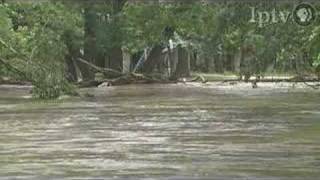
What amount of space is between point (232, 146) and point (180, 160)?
2.10 m

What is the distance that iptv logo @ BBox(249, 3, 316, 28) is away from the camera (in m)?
26.6

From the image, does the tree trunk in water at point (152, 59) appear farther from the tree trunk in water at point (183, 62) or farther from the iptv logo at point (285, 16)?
the iptv logo at point (285, 16)

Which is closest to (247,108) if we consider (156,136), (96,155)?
(156,136)

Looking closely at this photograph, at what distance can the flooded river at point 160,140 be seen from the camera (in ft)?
36.3

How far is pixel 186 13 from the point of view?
151 feet

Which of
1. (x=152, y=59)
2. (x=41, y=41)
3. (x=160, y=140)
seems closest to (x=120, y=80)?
(x=41, y=41)

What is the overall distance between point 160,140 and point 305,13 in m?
13.1

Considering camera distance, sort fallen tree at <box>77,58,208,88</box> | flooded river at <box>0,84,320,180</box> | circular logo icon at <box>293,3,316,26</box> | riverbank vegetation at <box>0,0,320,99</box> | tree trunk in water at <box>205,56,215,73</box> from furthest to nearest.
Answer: tree trunk in water at <box>205,56,215,73</box> < fallen tree at <box>77,58,208,88</box> < riverbank vegetation at <box>0,0,320,99</box> < circular logo icon at <box>293,3,316,26</box> < flooded river at <box>0,84,320,180</box>

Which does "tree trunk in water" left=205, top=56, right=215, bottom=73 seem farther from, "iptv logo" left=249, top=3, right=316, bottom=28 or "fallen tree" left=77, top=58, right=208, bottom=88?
"iptv logo" left=249, top=3, right=316, bottom=28

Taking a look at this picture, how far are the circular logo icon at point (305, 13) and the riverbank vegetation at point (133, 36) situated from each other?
1.17m

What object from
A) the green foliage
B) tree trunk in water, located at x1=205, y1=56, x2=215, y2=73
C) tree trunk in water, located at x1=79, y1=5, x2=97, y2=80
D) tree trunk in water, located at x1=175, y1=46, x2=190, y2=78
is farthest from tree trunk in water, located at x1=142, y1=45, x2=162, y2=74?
tree trunk in water, located at x1=205, y1=56, x2=215, y2=73

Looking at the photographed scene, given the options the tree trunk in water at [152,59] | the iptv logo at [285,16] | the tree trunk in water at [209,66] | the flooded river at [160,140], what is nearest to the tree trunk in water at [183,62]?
the tree trunk in water at [152,59]

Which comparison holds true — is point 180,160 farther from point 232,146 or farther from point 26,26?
point 26,26

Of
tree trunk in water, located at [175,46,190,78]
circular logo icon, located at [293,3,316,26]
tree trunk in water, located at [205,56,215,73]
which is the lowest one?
tree trunk in water, located at [205,56,215,73]
